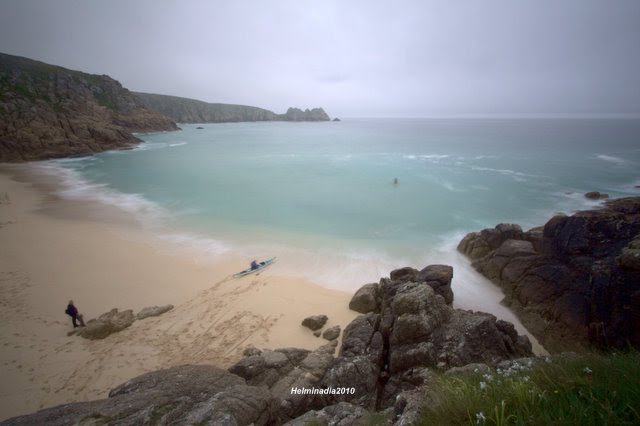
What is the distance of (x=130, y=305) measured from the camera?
41.3 feet

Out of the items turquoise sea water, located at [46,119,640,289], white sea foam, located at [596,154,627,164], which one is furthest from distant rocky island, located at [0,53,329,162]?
white sea foam, located at [596,154,627,164]

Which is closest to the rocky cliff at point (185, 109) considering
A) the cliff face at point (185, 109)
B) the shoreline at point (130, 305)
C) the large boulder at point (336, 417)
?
the cliff face at point (185, 109)

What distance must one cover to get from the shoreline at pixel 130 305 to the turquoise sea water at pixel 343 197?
2.21m

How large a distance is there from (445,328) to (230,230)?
1750 cm

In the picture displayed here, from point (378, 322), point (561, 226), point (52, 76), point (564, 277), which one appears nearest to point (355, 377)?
point (378, 322)

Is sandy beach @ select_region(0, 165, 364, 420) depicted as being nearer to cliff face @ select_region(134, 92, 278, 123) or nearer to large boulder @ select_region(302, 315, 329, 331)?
large boulder @ select_region(302, 315, 329, 331)

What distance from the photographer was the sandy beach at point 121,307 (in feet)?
30.0

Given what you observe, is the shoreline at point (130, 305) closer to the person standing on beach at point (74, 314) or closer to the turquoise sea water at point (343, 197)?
the person standing on beach at point (74, 314)

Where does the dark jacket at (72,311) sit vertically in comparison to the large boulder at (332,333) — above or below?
above

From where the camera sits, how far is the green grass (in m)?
2.87

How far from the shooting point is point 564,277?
11.2 meters

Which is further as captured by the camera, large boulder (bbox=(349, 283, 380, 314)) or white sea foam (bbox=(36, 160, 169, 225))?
white sea foam (bbox=(36, 160, 169, 225))

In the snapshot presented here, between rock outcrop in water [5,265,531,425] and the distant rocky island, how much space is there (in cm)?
5858

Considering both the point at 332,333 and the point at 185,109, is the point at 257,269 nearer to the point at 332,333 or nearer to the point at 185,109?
the point at 332,333
